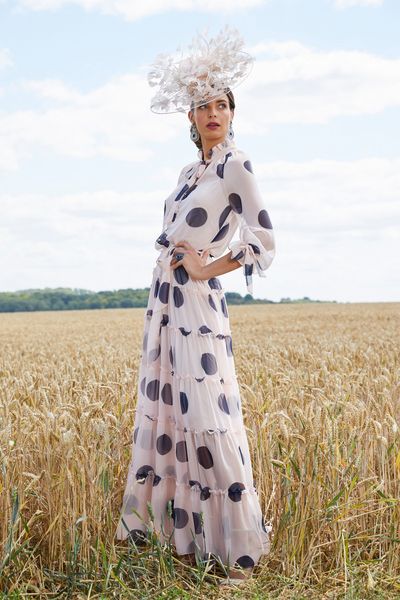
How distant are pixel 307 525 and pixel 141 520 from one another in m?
0.84

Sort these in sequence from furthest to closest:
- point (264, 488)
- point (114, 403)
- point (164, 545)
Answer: point (114, 403) → point (264, 488) → point (164, 545)

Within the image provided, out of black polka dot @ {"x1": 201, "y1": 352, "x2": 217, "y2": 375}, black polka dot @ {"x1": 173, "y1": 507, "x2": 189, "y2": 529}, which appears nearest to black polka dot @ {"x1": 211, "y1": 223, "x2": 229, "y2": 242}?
black polka dot @ {"x1": 201, "y1": 352, "x2": 217, "y2": 375}

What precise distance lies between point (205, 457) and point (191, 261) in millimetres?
926

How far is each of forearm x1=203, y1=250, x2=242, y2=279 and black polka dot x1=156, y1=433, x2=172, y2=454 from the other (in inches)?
31.8

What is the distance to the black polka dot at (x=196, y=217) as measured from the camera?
3553 mm

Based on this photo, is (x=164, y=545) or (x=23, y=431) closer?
(x=164, y=545)

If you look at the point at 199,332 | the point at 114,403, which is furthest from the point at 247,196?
the point at 114,403

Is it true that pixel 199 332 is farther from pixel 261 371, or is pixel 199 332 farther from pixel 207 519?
pixel 261 371

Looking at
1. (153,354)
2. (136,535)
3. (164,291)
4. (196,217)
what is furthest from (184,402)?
(196,217)

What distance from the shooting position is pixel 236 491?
3.46 metres

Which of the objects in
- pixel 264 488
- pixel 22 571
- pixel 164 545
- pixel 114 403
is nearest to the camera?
pixel 22 571

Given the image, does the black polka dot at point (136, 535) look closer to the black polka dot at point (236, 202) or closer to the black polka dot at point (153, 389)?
the black polka dot at point (153, 389)

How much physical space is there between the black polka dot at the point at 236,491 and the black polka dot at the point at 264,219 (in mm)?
1217

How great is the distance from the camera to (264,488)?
394cm
